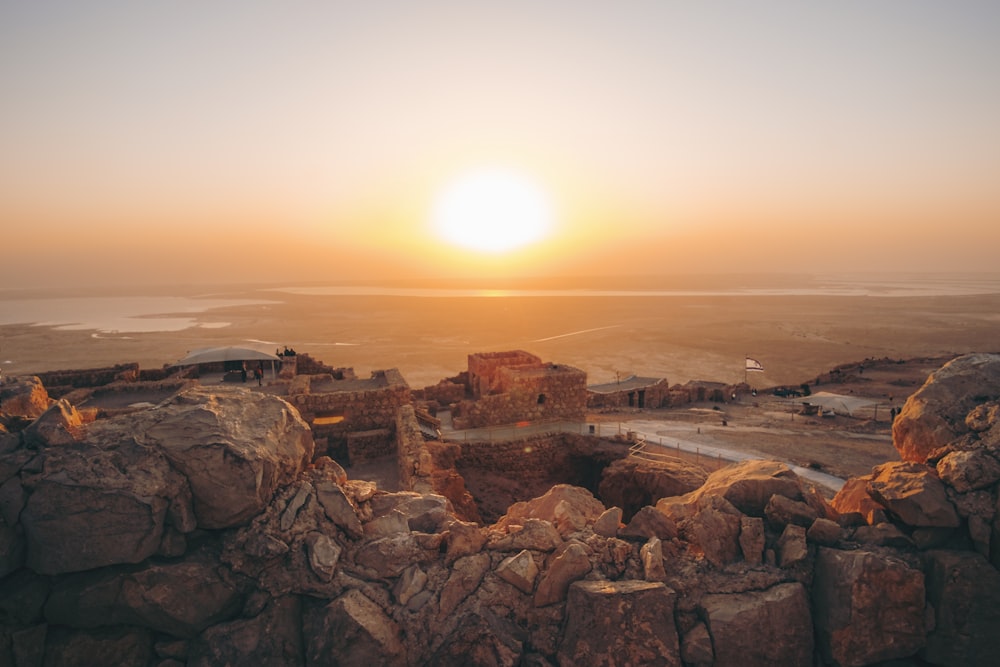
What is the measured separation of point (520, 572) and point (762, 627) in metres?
1.97

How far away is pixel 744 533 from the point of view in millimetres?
4488

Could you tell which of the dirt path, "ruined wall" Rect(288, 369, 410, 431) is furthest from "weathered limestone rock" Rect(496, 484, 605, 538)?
the dirt path

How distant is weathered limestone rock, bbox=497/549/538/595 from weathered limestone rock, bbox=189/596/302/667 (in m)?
1.42

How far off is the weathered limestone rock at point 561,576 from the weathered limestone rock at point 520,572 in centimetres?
8

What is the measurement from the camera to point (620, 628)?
12.9 ft

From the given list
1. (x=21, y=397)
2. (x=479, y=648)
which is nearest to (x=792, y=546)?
(x=479, y=648)

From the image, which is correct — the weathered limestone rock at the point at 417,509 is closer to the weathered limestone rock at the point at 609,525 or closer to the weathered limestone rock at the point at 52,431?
the weathered limestone rock at the point at 609,525

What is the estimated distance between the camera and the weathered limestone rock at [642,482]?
1153cm

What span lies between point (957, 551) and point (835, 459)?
33.6 ft

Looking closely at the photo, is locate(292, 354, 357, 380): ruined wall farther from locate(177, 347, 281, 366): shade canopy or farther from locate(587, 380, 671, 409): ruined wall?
Result: locate(587, 380, 671, 409): ruined wall

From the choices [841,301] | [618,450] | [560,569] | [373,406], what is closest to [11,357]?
[373,406]

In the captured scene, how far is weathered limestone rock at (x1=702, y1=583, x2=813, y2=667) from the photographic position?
3988 millimetres

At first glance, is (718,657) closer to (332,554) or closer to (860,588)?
(860,588)

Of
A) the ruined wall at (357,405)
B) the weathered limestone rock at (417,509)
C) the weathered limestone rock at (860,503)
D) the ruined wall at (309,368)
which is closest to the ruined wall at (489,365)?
the ruined wall at (357,405)
